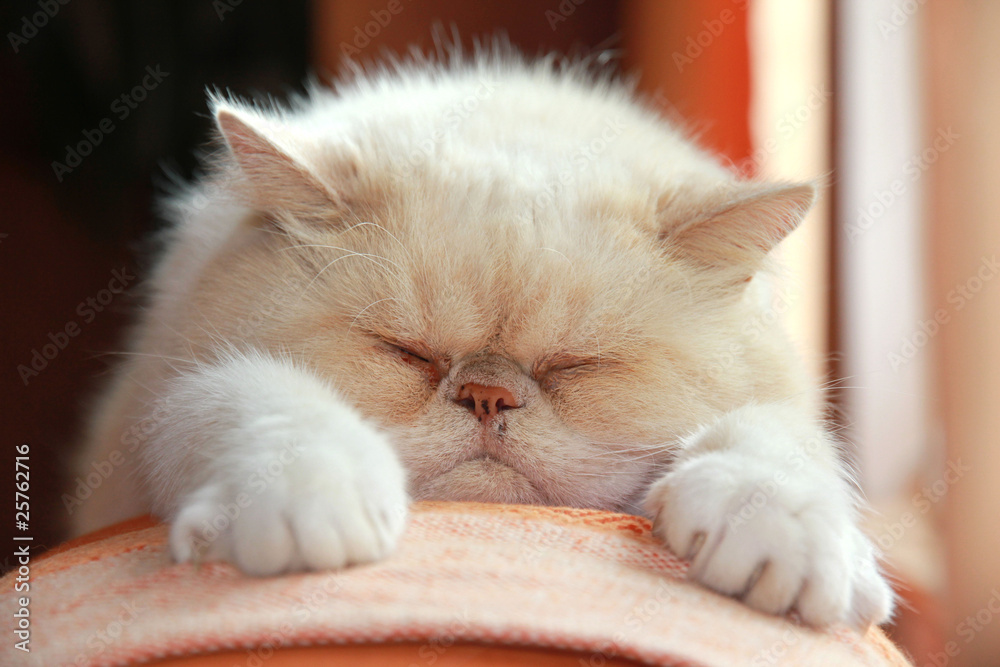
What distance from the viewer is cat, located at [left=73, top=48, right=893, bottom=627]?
864 millimetres

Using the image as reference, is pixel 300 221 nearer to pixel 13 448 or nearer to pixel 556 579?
pixel 556 579

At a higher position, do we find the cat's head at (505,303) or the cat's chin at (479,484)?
the cat's head at (505,303)

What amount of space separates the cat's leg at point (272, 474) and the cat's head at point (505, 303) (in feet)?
0.41

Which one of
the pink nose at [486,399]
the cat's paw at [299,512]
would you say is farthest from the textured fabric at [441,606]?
the pink nose at [486,399]

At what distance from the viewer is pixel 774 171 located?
7.80 feet

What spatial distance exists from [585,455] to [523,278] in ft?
0.92

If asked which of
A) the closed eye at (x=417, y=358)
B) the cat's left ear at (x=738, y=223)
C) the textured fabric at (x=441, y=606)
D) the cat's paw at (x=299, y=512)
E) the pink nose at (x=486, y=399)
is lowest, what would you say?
the textured fabric at (x=441, y=606)

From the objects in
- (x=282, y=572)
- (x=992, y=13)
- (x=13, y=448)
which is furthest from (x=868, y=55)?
(x=13, y=448)

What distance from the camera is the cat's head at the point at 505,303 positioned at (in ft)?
3.65

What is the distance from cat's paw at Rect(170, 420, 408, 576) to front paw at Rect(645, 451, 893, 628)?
12.9 inches

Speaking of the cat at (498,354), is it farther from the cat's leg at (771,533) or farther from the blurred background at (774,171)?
the blurred background at (774,171)

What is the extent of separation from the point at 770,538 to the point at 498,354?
1.57 ft

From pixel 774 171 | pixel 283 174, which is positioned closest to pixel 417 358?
pixel 283 174

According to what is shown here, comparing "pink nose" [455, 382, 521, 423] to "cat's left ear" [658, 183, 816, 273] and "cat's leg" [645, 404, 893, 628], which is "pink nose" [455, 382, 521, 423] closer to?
"cat's leg" [645, 404, 893, 628]
